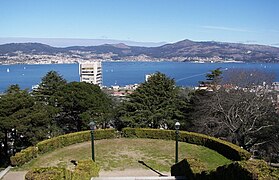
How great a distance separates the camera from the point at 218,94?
74.9 ft

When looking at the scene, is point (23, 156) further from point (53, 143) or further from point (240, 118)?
point (240, 118)

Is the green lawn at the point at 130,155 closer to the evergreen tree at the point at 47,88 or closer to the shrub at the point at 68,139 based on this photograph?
the shrub at the point at 68,139

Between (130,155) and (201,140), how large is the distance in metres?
4.75

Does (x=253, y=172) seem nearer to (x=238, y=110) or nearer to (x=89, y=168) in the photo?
(x=89, y=168)

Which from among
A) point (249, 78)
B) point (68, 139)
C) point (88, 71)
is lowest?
point (88, 71)

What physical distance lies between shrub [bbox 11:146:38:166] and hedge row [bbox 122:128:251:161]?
6931mm

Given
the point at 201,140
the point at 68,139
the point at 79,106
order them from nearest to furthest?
the point at 201,140
the point at 68,139
the point at 79,106

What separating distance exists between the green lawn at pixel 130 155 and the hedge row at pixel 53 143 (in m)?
0.34

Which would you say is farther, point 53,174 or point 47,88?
point 47,88

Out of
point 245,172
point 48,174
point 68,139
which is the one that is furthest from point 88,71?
point 245,172

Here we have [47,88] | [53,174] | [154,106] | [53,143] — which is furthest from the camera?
[47,88]

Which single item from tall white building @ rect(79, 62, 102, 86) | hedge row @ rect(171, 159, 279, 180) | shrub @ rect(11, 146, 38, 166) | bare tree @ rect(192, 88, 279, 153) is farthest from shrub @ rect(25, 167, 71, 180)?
tall white building @ rect(79, 62, 102, 86)

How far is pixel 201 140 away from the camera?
61.7 feet

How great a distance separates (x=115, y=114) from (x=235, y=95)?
35.2 feet
